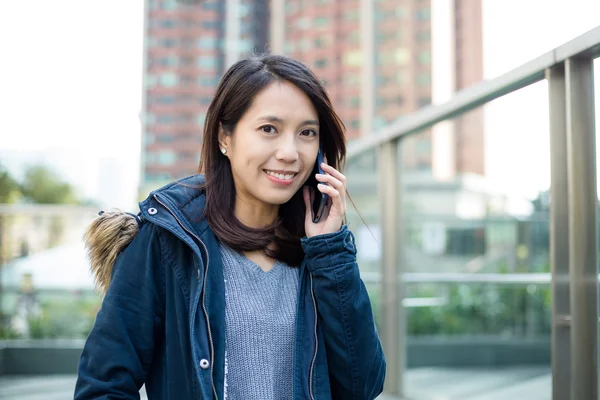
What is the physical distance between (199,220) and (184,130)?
52.5 ft

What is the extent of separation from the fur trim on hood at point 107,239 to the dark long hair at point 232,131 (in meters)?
0.19

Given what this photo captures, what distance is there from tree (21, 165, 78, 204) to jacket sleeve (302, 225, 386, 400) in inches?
293

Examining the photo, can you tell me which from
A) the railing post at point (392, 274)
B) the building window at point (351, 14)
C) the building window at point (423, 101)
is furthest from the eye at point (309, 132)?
the building window at point (423, 101)

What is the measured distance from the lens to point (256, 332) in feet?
5.70

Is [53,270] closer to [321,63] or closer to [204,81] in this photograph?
[204,81]

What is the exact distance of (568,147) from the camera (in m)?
2.29

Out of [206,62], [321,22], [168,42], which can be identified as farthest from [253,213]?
[321,22]

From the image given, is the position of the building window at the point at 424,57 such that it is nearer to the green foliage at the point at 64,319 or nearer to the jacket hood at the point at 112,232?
the green foliage at the point at 64,319

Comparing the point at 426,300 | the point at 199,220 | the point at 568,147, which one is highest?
the point at 568,147

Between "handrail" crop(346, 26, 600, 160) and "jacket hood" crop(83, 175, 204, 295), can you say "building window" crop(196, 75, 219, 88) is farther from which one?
"jacket hood" crop(83, 175, 204, 295)

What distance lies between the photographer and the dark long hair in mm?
1794

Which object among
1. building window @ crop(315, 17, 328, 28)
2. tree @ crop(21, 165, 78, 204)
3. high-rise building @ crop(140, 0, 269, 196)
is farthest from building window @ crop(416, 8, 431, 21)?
tree @ crop(21, 165, 78, 204)

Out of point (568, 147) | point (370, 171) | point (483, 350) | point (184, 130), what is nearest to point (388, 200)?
point (370, 171)

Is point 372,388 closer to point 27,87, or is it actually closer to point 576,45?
point 576,45
